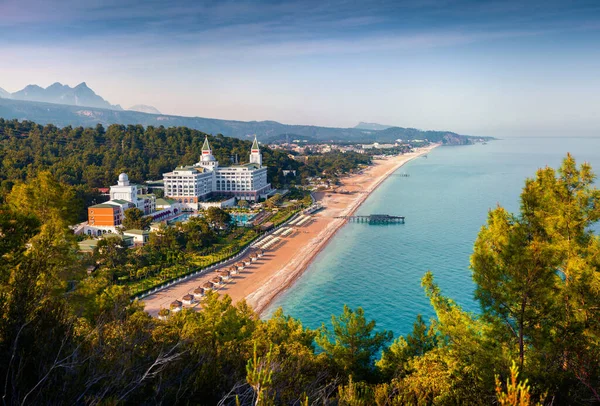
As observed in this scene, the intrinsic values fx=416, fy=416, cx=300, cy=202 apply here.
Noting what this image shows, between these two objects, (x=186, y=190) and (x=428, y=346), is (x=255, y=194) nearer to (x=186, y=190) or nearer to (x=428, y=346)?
(x=186, y=190)

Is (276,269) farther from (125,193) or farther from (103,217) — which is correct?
(125,193)

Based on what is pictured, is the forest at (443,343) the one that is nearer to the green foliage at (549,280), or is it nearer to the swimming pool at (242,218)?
the green foliage at (549,280)

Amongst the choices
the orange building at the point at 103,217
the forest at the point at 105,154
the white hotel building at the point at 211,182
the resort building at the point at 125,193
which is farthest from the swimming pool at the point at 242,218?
the forest at the point at 105,154

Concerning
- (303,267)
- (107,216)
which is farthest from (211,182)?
(303,267)

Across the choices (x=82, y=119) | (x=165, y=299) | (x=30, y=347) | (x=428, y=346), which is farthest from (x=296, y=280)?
(x=82, y=119)

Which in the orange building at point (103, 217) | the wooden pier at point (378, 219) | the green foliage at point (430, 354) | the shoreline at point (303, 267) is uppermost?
the green foliage at point (430, 354)

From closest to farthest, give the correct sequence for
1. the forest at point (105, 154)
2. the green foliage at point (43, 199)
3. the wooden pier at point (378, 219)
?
1. the green foliage at point (43, 199)
2. the wooden pier at point (378, 219)
3. the forest at point (105, 154)

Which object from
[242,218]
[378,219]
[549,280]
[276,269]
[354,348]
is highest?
[549,280]

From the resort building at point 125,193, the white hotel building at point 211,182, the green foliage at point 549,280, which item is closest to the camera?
the green foliage at point 549,280
